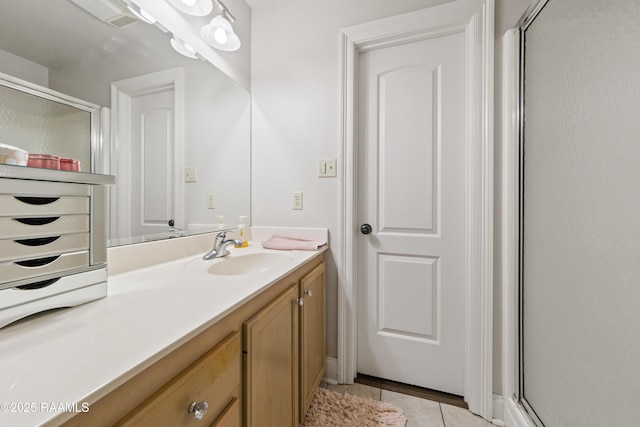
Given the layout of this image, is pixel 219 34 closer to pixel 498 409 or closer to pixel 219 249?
pixel 219 249

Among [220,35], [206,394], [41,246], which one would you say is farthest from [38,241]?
[220,35]

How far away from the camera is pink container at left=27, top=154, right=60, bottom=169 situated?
0.62 m

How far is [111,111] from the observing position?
0.92 metres

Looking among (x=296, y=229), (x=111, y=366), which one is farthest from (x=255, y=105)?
(x=111, y=366)

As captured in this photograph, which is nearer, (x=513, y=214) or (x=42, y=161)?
(x=42, y=161)

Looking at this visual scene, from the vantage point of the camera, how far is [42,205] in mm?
560

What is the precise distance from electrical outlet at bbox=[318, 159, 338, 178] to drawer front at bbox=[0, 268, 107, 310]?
111 centimetres

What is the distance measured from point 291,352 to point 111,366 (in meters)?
0.73

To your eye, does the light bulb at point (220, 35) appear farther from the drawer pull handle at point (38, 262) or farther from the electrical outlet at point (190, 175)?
the drawer pull handle at point (38, 262)

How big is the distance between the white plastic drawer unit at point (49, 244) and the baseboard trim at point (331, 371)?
1.25 m

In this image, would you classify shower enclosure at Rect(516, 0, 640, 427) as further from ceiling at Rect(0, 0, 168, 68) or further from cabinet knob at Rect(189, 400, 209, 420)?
ceiling at Rect(0, 0, 168, 68)

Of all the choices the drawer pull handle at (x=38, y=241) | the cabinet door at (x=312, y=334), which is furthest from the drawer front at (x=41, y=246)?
the cabinet door at (x=312, y=334)

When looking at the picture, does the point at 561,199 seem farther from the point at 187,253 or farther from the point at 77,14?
the point at 77,14

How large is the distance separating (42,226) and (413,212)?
1430 millimetres
